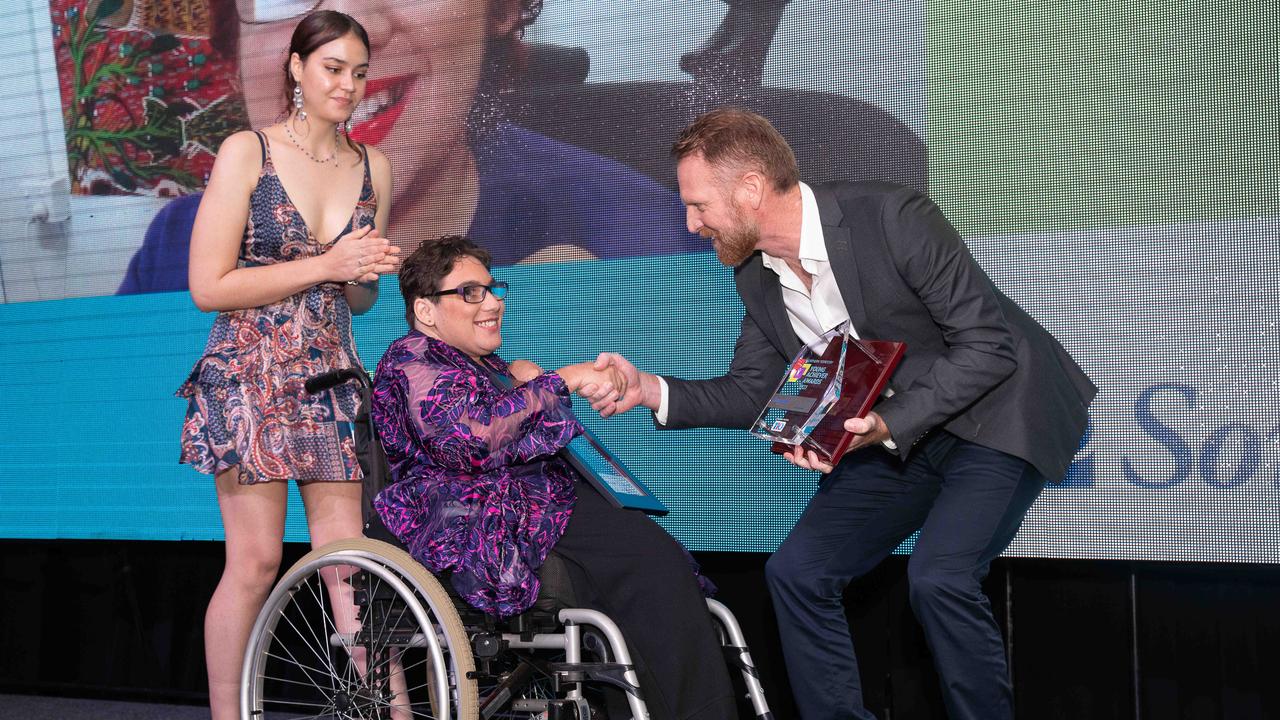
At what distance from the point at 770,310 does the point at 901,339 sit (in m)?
0.30

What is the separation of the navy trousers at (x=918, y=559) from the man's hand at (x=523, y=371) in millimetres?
621

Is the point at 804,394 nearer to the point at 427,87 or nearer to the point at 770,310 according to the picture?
the point at 770,310

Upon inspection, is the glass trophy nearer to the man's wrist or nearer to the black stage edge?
the man's wrist

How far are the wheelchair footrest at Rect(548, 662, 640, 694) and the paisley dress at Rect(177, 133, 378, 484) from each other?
76cm

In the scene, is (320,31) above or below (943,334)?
above

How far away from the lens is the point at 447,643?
1.85 meters

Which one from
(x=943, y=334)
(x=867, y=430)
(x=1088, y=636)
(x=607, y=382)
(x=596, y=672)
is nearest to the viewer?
(x=596, y=672)

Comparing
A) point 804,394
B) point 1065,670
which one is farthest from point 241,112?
point 1065,670

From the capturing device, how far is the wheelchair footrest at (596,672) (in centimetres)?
175

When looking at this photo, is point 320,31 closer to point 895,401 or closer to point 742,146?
point 742,146

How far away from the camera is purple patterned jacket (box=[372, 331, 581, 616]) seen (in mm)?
1876

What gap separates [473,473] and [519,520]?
4.9 inches

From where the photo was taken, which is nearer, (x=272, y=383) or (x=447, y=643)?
(x=447, y=643)

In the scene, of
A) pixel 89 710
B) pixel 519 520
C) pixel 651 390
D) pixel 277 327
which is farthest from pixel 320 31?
pixel 89 710
